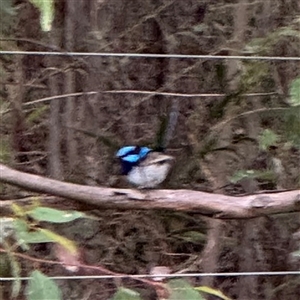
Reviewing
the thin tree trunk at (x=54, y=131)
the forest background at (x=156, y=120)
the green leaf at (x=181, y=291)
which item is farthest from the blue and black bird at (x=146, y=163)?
the green leaf at (x=181, y=291)

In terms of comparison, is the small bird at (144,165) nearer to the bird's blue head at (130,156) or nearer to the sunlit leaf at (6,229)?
the bird's blue head at (130,156)

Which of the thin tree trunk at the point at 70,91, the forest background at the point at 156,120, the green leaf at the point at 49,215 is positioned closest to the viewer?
the green leaf at the point at 49,215

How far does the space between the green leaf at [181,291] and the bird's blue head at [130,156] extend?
811 millimetres

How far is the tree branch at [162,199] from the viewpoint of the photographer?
1064mm

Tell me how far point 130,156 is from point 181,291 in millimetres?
870

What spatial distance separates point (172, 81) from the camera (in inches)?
96.2

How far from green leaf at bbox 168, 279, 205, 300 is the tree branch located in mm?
147

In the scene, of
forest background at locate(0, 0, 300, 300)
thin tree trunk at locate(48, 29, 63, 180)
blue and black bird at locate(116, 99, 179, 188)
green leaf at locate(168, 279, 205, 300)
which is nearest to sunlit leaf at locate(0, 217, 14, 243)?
green leaf at locate(168, 279, 205, 300)

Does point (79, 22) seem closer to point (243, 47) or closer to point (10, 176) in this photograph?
point (243, 47)

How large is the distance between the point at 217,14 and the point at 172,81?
0.27 meters

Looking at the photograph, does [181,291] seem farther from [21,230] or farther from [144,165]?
[144,165]

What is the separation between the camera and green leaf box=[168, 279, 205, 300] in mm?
984

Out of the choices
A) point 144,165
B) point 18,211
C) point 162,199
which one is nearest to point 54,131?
point 144,165

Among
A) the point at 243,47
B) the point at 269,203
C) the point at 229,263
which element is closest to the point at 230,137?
the point at 243,47
